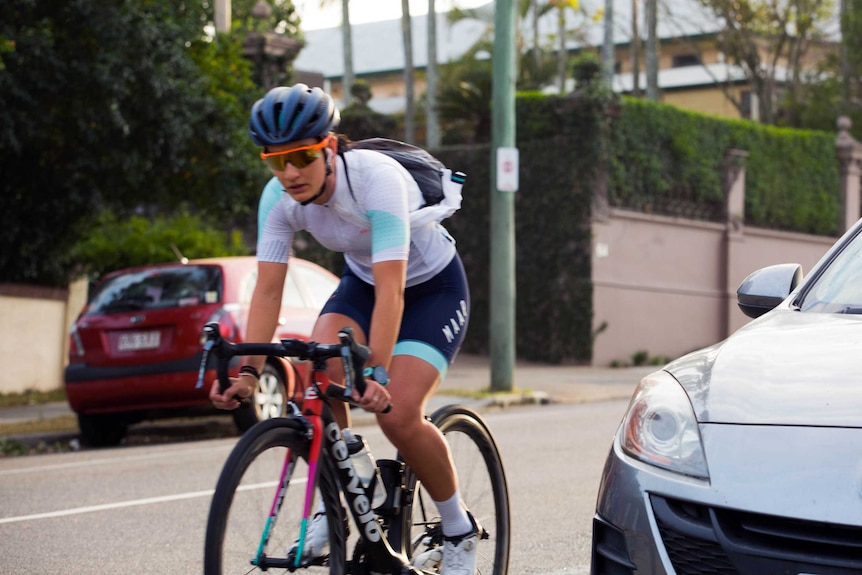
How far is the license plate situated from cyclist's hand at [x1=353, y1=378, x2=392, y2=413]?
7.99 m

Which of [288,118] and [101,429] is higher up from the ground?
[288,118]

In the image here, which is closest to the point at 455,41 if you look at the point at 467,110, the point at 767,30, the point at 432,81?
the point at 432,81

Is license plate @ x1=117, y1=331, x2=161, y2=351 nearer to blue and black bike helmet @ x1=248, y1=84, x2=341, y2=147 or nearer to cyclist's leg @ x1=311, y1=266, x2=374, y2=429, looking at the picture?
cyclist's leg @ x1=311, y1=266, x2=374, y2=429

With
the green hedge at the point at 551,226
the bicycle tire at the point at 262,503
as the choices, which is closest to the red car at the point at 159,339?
the bicycle tire at the point at 262,503

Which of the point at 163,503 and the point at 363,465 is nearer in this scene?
the point at 363,465

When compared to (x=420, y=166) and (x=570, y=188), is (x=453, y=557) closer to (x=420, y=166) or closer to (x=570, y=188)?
(x=420, y=166)

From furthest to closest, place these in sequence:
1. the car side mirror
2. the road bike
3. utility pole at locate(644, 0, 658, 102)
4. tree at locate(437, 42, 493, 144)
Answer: utility pole at locate(644, 0, 658, 102), tree at locate(437, 42, 493, 144), the car side mirror, the road bike

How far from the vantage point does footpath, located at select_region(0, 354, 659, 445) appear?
45.2 feet

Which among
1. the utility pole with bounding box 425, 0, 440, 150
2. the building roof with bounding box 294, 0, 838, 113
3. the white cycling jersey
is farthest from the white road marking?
the building roof with bounding box 294, 0, 838, 113

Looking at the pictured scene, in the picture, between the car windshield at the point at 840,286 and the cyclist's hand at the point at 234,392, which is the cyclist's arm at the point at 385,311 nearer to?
the cyclist's hand at the point at 234,392

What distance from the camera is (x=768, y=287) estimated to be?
4.69 meters

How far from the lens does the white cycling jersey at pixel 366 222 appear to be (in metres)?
4.02

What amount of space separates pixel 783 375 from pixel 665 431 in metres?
0.36

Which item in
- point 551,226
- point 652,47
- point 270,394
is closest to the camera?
point 270,394
